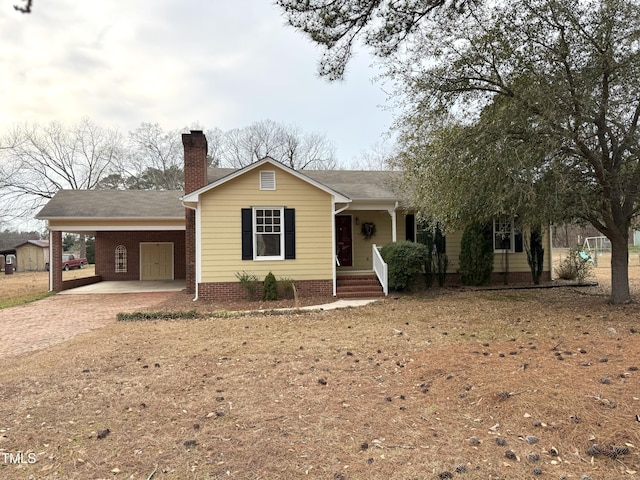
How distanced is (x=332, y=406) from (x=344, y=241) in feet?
34.6

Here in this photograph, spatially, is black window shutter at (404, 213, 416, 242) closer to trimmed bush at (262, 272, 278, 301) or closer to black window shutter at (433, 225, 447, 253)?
black window shutter at (433, 225, 447, 253)

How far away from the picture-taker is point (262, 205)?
448 inches

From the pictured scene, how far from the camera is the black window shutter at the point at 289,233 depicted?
37.6 feet

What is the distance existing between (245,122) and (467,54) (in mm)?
30728

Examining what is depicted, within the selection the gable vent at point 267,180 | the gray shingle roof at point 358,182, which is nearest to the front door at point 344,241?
the gray shingle roof at point 358,182

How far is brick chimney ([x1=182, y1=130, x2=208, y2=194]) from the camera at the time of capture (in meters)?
12.9

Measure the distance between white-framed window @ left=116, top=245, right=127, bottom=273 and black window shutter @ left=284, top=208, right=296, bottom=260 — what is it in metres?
10.6

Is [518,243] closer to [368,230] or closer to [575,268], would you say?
[575,268]

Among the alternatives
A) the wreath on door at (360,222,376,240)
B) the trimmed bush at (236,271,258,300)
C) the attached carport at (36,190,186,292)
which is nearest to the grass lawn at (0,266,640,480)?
the trimmed bush at (236,271,258,300)

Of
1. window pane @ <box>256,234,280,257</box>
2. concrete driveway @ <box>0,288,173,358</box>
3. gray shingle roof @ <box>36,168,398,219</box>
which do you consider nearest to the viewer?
concrete driveway @ <box>0,288,173,358</box>

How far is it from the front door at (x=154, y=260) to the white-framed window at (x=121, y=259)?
0.73 meters

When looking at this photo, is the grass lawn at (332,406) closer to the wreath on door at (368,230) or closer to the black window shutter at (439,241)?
the black window shutter at (439,241)

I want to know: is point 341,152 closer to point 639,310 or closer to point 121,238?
point 121,238

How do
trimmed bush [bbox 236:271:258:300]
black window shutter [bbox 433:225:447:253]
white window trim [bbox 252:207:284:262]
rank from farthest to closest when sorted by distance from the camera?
black window shutter [bbox 433:225:447:253], white window trim [bbox 252:207:284:262], trimmed bush [bbox 236:271:258:300]
